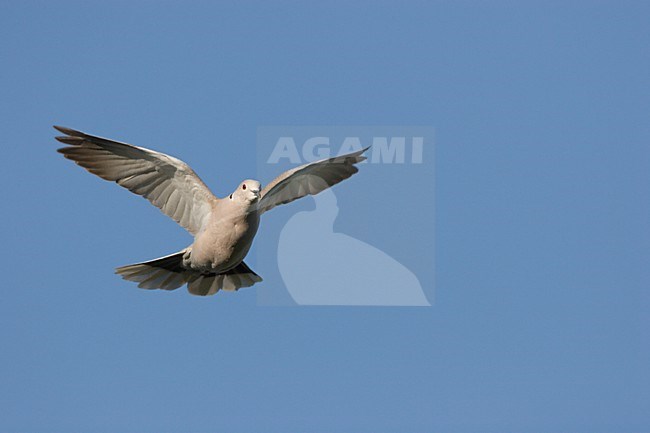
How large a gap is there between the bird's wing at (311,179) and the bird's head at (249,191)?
0.59 meters

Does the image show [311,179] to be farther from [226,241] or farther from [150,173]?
[150,173]

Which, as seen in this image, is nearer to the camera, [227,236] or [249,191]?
[249,191]

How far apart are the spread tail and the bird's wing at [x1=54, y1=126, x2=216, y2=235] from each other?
492 millimetres

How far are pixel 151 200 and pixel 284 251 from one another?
2378mm

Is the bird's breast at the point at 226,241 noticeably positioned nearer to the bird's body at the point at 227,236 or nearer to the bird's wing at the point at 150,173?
the bird's body at the point at 227,236

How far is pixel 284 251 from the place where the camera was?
58.4ft

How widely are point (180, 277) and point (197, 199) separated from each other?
1057 millimetres

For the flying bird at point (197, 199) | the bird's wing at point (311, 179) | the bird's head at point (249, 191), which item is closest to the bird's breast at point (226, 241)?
the flying bird at point (197, 199)

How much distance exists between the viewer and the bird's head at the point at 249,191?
1498 cm

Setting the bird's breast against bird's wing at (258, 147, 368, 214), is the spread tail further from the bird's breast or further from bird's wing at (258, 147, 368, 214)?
bird's wing at (258, 147, 368, 214)

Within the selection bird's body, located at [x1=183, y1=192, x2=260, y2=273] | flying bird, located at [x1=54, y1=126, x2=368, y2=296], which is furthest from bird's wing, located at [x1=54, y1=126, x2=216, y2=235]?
bird's body, located at [x1=183, y1=192, x2=260, y2=273]

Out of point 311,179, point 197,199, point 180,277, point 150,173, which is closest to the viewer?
point 150,173

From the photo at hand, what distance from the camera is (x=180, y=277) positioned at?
54.1 feet

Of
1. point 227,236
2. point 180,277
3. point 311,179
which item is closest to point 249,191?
point 227,236
